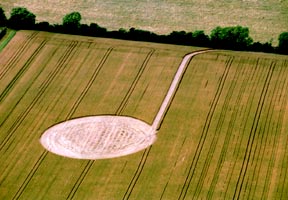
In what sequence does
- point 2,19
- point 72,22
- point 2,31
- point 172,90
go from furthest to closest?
point 2,19 → point 2,31 → point 72,22 → point 172,90

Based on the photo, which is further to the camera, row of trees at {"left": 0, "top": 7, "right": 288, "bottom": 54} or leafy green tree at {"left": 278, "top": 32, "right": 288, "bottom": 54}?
row of trees at {"left": 0, "top": 7, "right": 288, "bottom": 54}

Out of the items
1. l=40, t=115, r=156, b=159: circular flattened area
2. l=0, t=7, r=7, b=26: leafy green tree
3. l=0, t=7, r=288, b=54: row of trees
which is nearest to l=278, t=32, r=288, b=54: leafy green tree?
l=0, t=7, r=288, b=54: row of trees

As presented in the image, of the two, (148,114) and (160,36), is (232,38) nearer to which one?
(160,36)

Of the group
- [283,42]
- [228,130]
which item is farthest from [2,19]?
[283,42]

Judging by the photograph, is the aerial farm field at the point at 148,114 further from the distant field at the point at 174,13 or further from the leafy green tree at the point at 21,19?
the distant field at the point at 174,13

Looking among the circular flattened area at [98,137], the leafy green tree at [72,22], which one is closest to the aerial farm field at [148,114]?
the circular flattened area at [98,137]

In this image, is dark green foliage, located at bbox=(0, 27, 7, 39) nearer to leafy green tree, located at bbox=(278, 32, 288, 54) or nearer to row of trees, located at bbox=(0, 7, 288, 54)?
row of trees, located at bbox=(0, 7, 288, 54)

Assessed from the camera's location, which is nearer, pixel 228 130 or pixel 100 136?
pixel 228 130
